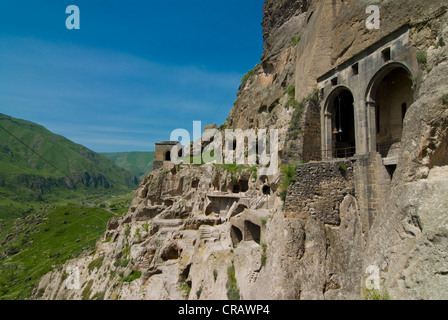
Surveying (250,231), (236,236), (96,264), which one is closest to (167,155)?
(96,264)

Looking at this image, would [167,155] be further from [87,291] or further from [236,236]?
[236,236]

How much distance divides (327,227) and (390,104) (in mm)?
7398

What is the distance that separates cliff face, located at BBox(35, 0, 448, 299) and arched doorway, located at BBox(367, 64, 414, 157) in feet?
6.84

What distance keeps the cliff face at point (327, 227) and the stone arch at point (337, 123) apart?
704 mm

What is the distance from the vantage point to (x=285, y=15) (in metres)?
32.6

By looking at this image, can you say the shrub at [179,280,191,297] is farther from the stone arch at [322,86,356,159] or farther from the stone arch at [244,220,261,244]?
the stone arch at [322,86,356,159]

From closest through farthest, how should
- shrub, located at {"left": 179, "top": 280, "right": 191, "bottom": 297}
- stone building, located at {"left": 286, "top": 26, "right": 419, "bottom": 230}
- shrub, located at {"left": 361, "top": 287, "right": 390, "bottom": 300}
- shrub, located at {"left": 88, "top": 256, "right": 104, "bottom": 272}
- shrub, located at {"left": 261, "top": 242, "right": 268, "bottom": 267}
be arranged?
shrub, located at {"left": 361, "top": 287, "right": 390, "bottom": 300} → stone building, located at {"left": 286, "top": 26, "right": 419, "bottom": 230} → shrub, located at {"left": 261, "top": 242, "right": 268, "bottom": 267} → shrub, located at {"left": 179, "top": 280, "right": 191, "bottom": 297} → shrub, located at {"left": 88, "top": 256, "right": 104, "bottom": 272}

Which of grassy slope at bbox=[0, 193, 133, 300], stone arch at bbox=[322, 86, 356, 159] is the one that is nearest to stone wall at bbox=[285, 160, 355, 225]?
stone arch at bbox=[322, 86, 356, 159]

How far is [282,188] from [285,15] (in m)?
29.0

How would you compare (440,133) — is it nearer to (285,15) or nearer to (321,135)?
(321,135)

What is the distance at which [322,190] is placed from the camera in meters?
10.3

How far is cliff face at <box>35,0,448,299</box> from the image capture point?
20.8 ft

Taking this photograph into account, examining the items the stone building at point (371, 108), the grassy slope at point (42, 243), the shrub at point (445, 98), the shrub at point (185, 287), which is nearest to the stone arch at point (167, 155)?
the grassy slope at point (42, 243)
